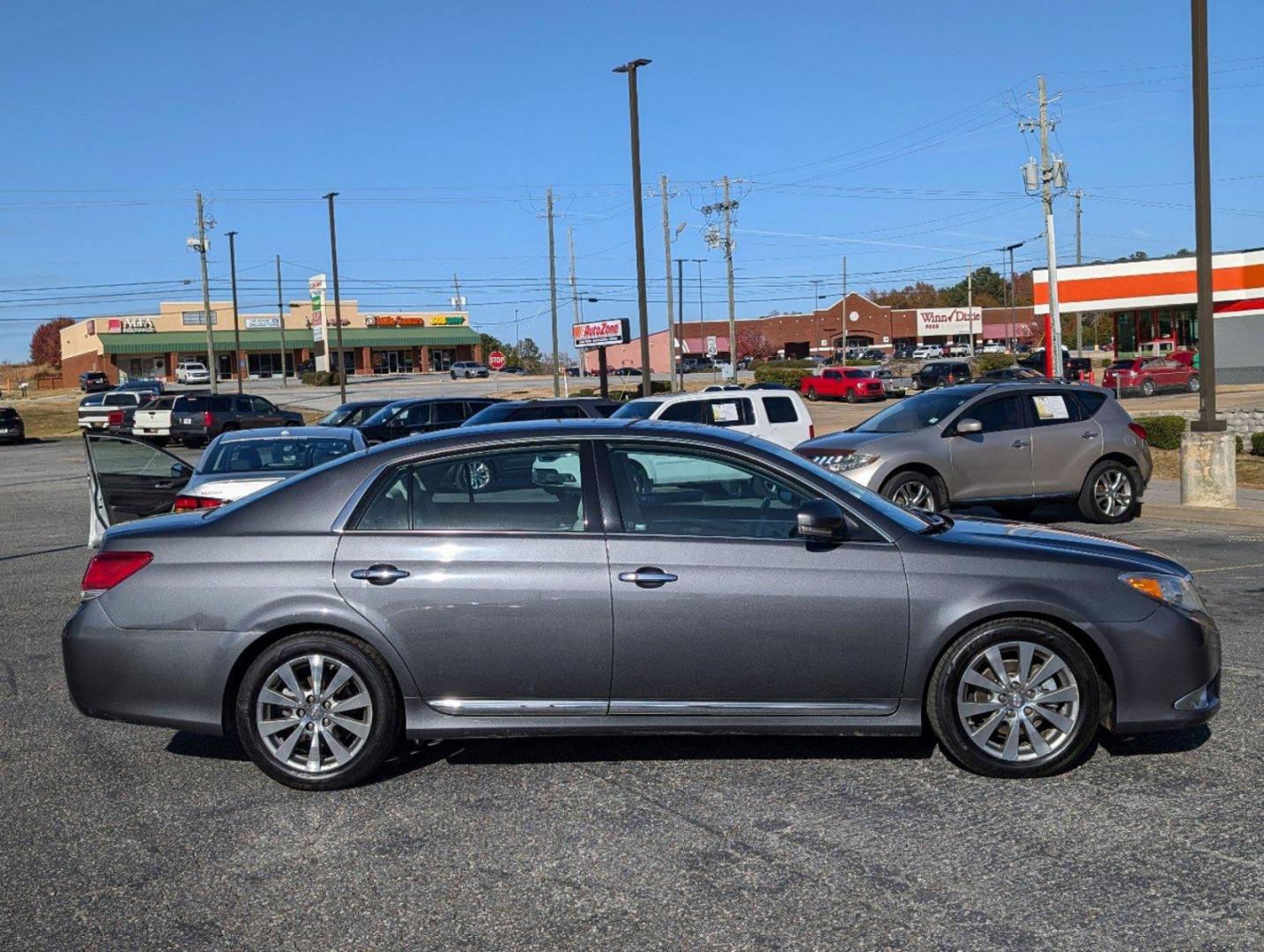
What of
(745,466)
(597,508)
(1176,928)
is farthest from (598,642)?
(1176,928)

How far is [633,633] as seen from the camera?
18.5ft

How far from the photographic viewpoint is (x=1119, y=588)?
18.7 feet

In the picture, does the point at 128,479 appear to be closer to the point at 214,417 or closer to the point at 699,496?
the point at 699,496

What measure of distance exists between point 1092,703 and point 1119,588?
1.65ft

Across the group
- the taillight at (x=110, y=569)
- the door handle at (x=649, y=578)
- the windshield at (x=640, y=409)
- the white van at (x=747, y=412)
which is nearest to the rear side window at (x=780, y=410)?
the white van at (x=747, y=412)

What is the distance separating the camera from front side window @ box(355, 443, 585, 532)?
19.1ft

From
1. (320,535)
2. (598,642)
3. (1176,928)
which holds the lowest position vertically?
(1176,928)

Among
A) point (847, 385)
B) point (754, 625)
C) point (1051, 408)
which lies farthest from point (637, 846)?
point (847, 385)

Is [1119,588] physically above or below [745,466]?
below

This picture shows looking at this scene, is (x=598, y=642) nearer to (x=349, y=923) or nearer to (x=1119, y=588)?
(x=349, y=923)

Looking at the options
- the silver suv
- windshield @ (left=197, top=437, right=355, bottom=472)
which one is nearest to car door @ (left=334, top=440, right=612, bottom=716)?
windshield @ (left=197, top=437, right=355, bottom=472)

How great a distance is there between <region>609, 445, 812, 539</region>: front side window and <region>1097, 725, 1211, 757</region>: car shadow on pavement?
1.88 meters

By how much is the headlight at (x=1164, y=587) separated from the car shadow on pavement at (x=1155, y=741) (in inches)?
25.0

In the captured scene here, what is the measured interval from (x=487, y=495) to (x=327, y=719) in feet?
3.92
